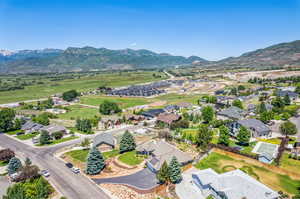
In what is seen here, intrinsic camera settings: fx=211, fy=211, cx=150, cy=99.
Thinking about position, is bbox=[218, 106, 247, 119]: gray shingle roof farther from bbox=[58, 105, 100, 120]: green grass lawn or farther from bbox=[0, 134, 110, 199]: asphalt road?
bbox=[58, 105, 100, 120]: green grass lawn

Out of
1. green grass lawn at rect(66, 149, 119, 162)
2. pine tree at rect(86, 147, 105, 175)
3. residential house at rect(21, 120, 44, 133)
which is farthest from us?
residential house at rect(21, 120, 44, 133)

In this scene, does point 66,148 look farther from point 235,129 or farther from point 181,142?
point 235,129

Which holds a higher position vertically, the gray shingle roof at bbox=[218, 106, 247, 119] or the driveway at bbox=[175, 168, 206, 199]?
the gray shingle roof at bbox=[218, 106, 247, 119]

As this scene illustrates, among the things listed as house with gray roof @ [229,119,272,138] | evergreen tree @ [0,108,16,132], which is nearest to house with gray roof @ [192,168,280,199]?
house with gray roof @ [229,119,272,138]

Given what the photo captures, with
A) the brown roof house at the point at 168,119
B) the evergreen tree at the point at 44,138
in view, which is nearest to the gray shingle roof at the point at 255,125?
the brown roof house at the point at 168,119

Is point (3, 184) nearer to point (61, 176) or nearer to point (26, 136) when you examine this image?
point (61, 176)

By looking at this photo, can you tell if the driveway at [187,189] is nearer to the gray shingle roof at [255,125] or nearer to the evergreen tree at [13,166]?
the gray shingle roof at [255,125]

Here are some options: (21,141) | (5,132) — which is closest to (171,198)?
(21,141)

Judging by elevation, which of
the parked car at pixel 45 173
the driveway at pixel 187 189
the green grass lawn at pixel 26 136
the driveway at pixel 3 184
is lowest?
the green grass lawn at pixel 26 136
